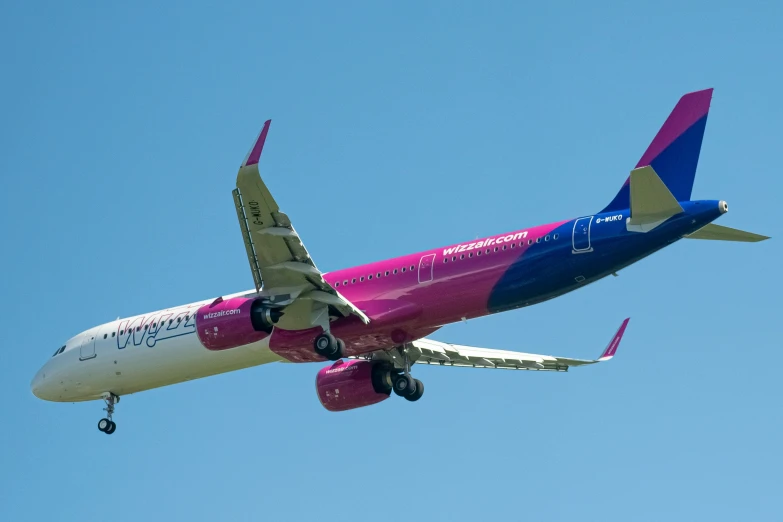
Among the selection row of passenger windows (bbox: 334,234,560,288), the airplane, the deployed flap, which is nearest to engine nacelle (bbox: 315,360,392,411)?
the airplane

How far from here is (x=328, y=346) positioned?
3453cm

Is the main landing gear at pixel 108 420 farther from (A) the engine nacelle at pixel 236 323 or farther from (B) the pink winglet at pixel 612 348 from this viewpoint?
(B) the pink winglet at pixel 612 348

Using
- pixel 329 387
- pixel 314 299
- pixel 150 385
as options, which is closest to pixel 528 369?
pixel 329 387

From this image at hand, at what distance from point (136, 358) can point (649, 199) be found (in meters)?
17.0

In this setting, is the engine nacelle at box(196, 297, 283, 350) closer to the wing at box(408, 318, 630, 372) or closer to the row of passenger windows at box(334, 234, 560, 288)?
the row of passenger windows at box(334, 234, 560, 288)

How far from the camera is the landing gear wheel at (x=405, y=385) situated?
38.6m

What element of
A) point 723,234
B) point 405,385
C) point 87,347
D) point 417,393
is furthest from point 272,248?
point 723,234

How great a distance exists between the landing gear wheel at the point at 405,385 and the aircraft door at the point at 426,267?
17.2ft

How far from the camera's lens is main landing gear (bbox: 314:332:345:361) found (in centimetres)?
3453

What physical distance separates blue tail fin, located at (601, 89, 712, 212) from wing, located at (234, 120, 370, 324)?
27.5ft

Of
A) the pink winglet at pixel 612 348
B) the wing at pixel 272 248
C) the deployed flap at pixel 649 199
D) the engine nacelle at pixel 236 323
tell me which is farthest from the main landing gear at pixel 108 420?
the deployed flap at pixel 649 199

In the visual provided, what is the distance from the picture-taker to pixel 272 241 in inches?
1298

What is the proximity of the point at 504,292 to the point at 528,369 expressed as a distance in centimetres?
882

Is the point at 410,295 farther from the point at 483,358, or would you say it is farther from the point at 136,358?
the point at 136,358
